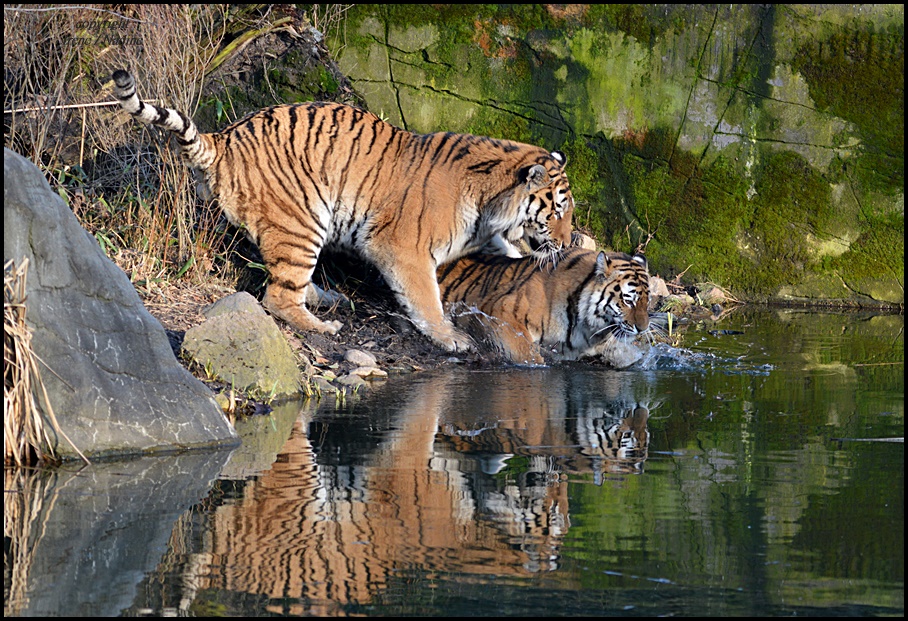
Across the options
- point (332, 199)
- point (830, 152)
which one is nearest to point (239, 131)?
point (332, 199)

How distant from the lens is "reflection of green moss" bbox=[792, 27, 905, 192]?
10742 mm

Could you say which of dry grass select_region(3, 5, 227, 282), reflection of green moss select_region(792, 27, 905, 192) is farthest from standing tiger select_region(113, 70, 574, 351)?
reflection of green moss select_region(792, 27, 905, 192)

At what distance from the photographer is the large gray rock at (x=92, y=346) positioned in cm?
439

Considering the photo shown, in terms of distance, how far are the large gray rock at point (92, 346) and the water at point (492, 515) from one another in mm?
166

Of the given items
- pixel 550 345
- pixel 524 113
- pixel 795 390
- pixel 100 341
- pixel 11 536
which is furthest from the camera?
pixel 524 113

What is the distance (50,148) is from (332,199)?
6.19 ft

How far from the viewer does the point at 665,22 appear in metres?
10.9

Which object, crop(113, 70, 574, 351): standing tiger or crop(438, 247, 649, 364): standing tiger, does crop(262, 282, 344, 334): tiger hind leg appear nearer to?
crop(113, 70, 574, 351): standing tiger

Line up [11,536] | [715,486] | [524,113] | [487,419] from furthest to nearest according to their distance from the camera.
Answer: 1. [524,113]
2. [487,419]
3. [715,486]
4. [11,536]

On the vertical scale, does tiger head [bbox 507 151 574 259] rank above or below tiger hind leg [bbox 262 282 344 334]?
above

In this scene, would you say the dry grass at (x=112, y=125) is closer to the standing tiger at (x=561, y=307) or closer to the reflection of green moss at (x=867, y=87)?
the standing tiger at (x=561, y=307)

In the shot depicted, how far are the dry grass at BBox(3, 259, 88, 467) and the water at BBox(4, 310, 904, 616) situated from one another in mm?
158

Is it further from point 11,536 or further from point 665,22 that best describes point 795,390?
point 665,22

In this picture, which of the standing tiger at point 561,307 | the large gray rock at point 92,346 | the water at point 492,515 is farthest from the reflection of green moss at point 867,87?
the large gray rock at point 92,346
